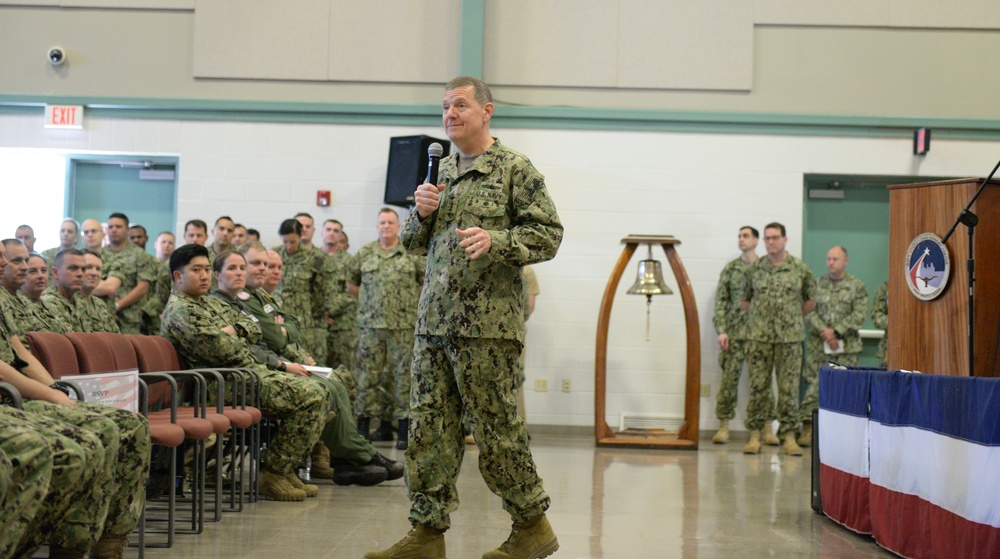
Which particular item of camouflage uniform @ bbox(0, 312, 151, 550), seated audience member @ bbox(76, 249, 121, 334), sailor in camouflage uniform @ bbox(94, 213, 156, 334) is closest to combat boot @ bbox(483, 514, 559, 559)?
camouflage uniform @ bbox(0, 312, 151, 550)

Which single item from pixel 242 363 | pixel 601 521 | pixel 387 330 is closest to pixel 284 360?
pixel 242 363

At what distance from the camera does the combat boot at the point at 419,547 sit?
3139mm

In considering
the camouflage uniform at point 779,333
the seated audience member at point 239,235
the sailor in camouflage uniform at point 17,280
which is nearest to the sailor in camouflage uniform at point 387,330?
the seated audience member at point 239,235

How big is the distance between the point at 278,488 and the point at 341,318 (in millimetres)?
3418

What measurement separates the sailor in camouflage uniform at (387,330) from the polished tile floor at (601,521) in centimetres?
135

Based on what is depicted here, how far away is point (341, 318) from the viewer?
8.02 meters

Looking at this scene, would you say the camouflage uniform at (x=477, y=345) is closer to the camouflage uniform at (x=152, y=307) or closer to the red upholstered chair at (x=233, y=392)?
the red upholstered chair at (x=233, y=392)

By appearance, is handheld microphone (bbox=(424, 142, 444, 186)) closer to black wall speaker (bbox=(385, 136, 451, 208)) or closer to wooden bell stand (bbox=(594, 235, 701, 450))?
wooden bell stand (bbox=(594, 235, 701, 450))

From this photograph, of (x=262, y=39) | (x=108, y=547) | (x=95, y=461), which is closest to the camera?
(x=95, y=461)

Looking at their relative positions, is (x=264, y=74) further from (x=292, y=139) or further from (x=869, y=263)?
(x=869, y=263)

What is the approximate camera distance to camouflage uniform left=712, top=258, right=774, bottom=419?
27.3 ft

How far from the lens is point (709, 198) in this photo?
344 inches

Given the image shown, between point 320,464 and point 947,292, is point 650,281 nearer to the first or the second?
point 320,464

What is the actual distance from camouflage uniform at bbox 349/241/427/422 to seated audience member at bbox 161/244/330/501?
2620 mm
